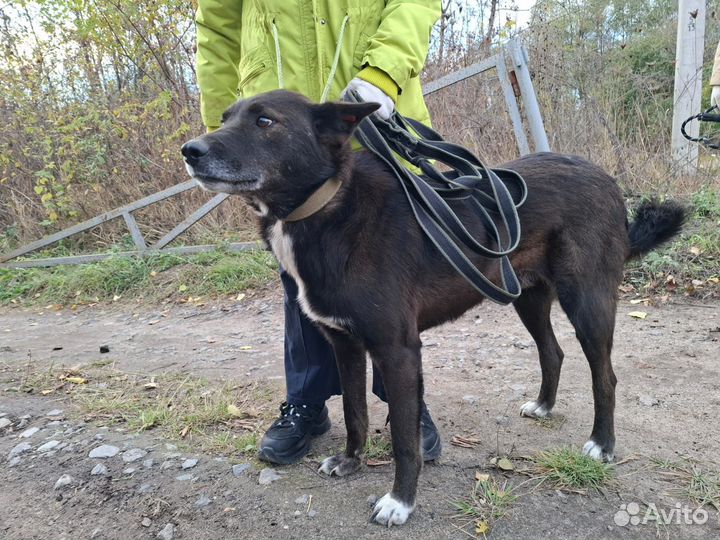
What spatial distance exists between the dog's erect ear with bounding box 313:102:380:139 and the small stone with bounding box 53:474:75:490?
1819 mm

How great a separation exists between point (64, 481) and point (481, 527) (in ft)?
5.71

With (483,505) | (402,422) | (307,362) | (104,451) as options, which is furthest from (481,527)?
(104,451)

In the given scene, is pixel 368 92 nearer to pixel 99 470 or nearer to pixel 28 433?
pixel 99 470

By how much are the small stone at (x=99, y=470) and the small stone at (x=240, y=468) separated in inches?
22.5

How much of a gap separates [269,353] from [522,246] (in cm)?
228

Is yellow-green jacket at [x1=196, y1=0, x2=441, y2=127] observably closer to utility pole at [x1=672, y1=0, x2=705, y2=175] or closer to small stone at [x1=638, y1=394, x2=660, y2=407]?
small stone at [x1=638, y1=394, x2=660, y2=407]

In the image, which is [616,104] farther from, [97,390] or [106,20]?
[106,20]

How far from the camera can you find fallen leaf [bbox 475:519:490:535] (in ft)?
6.07

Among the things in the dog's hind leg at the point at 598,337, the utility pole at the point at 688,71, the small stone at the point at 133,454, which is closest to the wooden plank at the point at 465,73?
the utility pole at the point at 688,71

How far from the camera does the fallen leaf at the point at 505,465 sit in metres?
2.21

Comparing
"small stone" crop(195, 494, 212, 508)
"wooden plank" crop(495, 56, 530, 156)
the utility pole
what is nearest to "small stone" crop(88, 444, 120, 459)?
"small stone" crop(195, 494, 212, 508)

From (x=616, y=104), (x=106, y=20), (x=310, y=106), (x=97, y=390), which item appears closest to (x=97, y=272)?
(x=97, y=390)

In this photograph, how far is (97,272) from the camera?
243 inches

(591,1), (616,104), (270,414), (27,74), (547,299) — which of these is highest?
(27,74)
